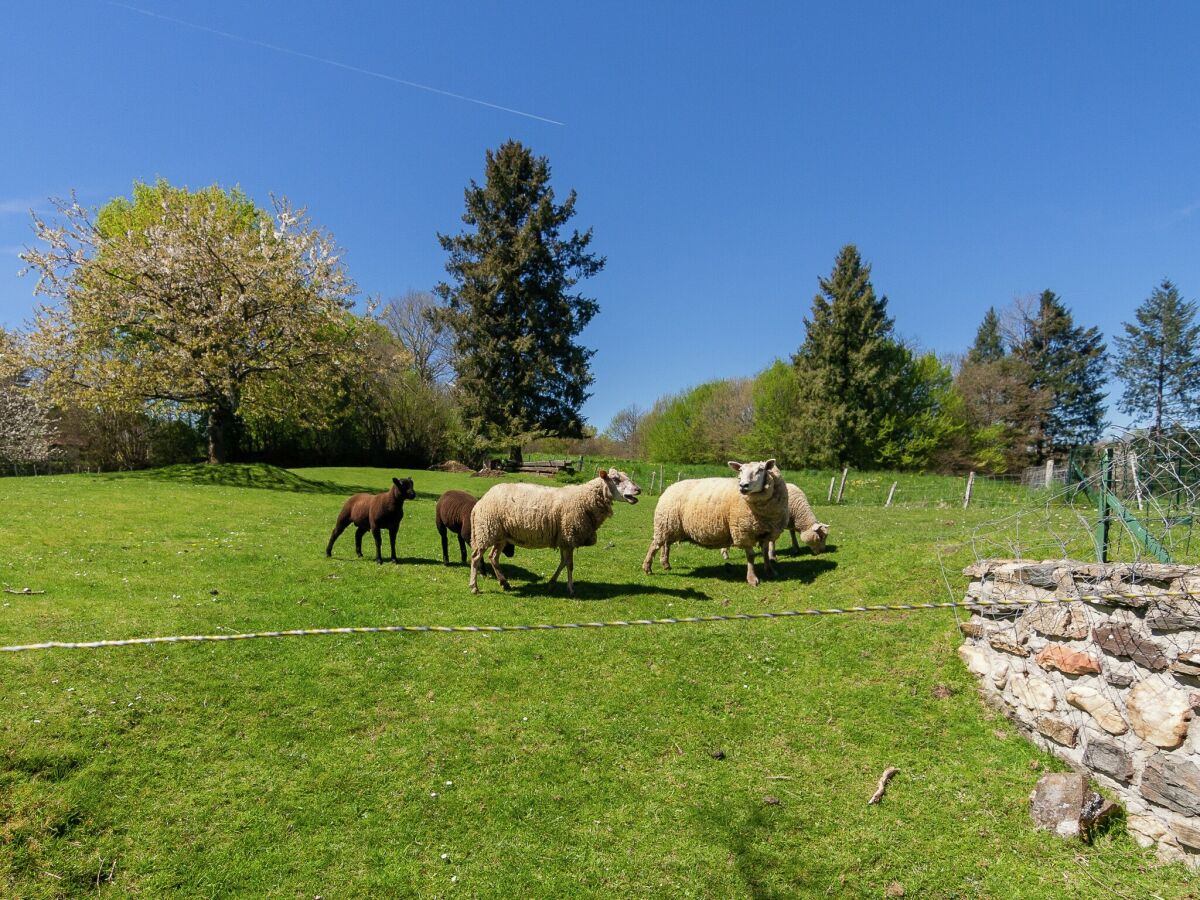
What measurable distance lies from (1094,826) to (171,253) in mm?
30343

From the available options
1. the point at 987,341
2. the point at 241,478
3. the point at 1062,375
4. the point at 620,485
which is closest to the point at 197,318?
the point at 241,478

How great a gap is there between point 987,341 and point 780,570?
209 feet

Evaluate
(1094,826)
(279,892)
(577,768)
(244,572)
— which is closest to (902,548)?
(1094,826)

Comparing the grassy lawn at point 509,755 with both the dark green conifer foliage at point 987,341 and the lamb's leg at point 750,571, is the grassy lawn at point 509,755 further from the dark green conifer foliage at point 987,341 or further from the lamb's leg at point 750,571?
the dark green conifer foliage at point 987,341

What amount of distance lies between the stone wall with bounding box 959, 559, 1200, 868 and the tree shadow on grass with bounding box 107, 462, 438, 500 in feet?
69.1

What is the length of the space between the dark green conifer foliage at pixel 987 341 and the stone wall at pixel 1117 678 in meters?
63.5

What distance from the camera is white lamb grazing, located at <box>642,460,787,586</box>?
33.8 ft

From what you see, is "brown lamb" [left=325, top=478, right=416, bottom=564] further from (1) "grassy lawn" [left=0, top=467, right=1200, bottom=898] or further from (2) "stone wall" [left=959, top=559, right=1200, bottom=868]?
(2) "stone wall" [left=959, top=559, right=1200, bottom=868]

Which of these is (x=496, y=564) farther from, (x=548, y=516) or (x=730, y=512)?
(x=730, y=512)

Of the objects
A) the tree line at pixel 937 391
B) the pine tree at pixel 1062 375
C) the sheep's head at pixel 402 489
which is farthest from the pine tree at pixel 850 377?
the sheep's head at pixel 402 489

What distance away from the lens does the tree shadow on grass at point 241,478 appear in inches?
917

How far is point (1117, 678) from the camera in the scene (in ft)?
16.6

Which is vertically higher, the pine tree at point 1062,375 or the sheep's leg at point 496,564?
the pine tree at point 1062,375

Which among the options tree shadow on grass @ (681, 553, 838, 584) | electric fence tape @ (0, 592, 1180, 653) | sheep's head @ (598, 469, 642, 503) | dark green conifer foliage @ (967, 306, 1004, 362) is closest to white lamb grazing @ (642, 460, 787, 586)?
tree shadow on grass @ (681, 553, 838, 584)
